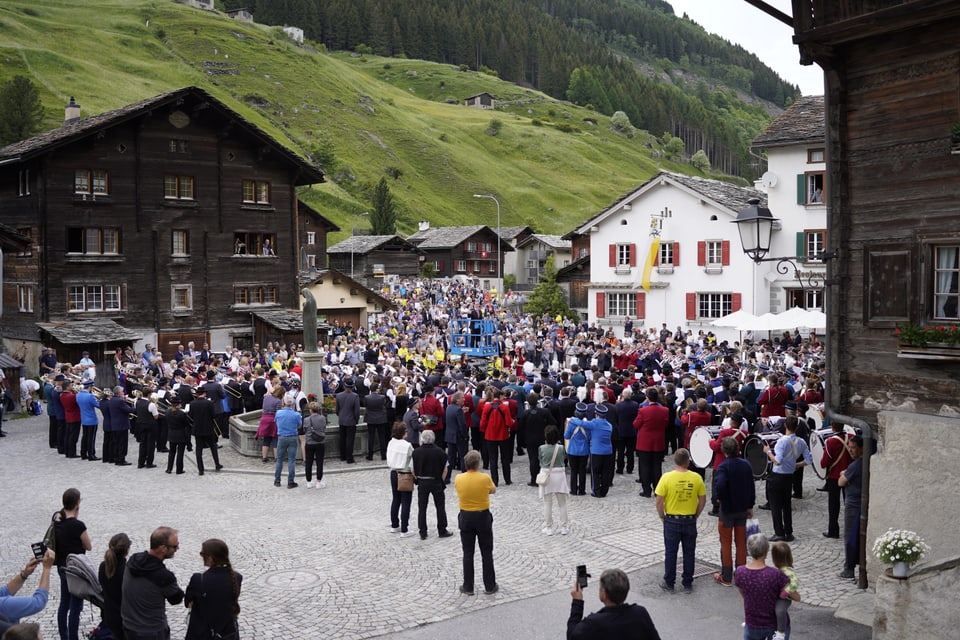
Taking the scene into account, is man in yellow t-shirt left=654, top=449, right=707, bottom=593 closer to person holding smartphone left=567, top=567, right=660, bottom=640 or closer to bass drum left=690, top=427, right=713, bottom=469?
bass drum left=690, top=427, right=713, bottom=469

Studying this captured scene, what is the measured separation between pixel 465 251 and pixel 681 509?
2941 inches

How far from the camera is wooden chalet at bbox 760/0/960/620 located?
389 inches

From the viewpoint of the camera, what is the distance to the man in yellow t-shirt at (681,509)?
1002 centimetres

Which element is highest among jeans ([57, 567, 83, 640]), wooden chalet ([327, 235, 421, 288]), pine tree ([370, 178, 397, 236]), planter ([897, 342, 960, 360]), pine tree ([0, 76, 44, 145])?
pine tree ([0, 76, 44, 145])

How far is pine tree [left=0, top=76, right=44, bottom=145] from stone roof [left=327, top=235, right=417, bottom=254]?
1078 inches

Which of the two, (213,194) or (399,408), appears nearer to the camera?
(399,408)

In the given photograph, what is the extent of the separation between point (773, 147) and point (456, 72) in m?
170

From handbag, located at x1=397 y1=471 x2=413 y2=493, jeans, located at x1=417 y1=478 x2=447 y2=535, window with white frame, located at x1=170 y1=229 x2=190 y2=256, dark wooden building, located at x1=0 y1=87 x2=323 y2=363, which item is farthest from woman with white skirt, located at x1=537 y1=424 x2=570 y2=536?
window with white frame, located at x1=170 y1=229 x2=190 y2=256

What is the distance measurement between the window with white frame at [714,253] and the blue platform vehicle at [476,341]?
468 inches

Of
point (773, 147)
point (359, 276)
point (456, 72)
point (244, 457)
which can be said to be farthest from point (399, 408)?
point (456, 72)

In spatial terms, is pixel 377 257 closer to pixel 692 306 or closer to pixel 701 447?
pixel 692 306

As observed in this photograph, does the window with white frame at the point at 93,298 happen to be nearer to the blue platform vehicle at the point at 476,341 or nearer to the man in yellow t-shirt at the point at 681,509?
the blue platform vehicle at the point at 476,341

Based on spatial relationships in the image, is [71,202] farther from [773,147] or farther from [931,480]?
[931,480]

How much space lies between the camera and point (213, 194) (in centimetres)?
3841
